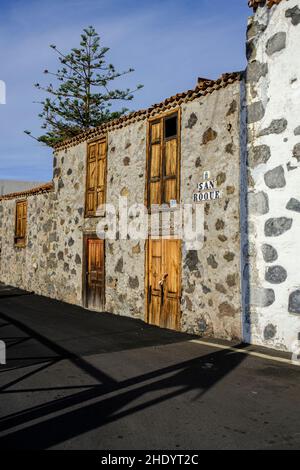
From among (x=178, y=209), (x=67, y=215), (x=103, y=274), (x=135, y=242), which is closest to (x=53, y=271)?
(x=67, y=215)

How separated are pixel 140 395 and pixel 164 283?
4.87 m

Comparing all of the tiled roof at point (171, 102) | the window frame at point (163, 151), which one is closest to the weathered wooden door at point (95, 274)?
the window frame at point (163, 151)

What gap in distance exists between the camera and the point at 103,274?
12.0m

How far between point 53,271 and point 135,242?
470cm

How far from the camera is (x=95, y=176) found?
12.7 m

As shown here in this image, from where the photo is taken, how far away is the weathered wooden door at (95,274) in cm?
1204

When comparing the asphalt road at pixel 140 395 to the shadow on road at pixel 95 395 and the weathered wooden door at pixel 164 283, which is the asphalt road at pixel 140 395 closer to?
the shadow on road at pixel 95 395

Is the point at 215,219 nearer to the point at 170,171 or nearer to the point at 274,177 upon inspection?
the point at 274,177

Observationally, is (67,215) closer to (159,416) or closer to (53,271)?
(53,271)

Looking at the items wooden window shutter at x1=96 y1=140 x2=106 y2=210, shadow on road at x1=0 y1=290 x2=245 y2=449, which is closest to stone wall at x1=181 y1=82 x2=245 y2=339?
shadow on road at x1=0 y1=290 x2=245 y2=449

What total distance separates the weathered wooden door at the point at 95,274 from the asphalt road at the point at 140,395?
3403mm

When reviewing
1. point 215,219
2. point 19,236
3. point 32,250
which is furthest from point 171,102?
point 19,236

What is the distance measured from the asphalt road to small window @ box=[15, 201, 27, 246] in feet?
28.6
